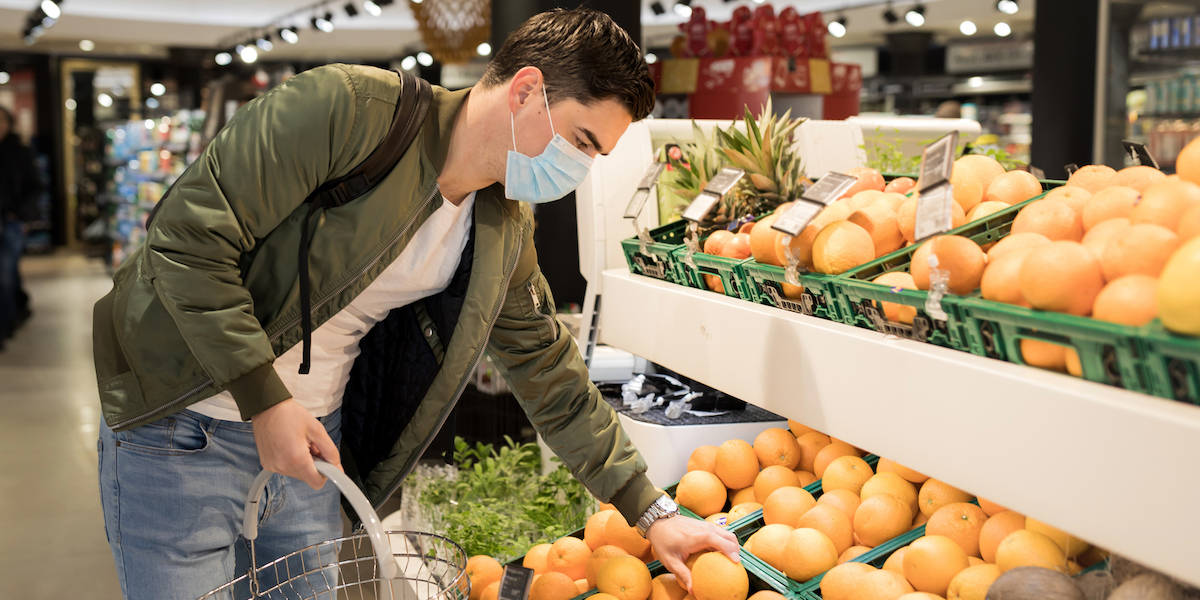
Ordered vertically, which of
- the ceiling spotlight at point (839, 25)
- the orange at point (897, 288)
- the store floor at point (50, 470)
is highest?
the ceiling spotlight at point (839, 25)

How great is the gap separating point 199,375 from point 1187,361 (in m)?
1.37

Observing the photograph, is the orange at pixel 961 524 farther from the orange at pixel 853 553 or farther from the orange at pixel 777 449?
the orange at pixel 777 449

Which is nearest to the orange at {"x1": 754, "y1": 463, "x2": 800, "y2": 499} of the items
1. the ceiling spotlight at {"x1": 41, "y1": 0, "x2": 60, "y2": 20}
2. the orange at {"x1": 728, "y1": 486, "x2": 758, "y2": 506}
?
the orange at {"x1": 728, "y1": 486, "x2": 758, "y2": 506}

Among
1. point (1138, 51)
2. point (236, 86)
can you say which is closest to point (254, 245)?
point (1138, 51)

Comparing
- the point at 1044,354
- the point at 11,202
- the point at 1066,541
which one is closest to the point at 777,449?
the point at 1066,541

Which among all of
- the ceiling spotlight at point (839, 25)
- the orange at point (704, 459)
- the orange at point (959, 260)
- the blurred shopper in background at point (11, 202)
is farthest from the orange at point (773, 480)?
the ceiling spotlight at point (839, 25)

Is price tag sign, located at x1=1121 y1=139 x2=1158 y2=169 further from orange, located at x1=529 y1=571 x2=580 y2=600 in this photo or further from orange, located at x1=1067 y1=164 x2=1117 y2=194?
orange, located at x1=529 y1=571 x2=580 y2=600

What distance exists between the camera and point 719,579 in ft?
5.48

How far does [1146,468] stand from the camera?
974 millimetres

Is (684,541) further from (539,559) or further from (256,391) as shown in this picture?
(256,391)

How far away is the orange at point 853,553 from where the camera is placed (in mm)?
1675

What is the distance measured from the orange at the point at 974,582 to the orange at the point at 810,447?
65 cm

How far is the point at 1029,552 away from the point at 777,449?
0.76m

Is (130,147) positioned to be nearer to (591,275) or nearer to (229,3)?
(229,3)
